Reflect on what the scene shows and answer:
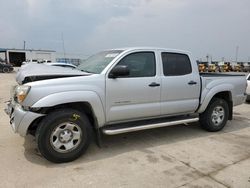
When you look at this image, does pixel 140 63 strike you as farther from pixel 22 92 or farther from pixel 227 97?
pixel 227 97

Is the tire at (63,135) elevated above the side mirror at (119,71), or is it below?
below

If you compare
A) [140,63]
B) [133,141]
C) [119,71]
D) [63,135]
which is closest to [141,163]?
[133,141]

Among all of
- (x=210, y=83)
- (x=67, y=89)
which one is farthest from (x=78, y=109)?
(x=210, y=83)

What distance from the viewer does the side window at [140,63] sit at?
187 inches

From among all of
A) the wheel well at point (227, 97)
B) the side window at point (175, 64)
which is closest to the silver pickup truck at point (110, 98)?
the side window at point (175, 64)

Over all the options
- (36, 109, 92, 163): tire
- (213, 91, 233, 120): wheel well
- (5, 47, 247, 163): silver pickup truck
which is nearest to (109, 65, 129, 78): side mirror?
(5, 47, 247, 163): silver pickup truck

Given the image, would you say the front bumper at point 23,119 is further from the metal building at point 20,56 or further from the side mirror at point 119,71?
the metal building at point 20,56

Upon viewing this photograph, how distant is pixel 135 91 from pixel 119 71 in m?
0.54

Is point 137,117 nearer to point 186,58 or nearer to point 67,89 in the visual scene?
point 67,89

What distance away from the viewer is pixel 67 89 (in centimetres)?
400

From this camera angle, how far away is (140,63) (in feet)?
A: 16.1

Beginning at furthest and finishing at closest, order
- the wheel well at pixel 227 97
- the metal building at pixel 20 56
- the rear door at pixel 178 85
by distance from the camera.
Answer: the metal building at pixel 20 56, the wheel well at pixel 227 97, the rear door at pixel 178 85

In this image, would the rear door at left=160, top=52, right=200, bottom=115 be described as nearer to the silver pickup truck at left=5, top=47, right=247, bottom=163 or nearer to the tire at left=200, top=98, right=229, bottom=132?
the silver pickup truck at left=5, top=47, right=247, bottom=163

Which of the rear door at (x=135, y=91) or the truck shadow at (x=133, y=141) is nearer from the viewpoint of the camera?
the truck shadow at (x=133, y=141)
